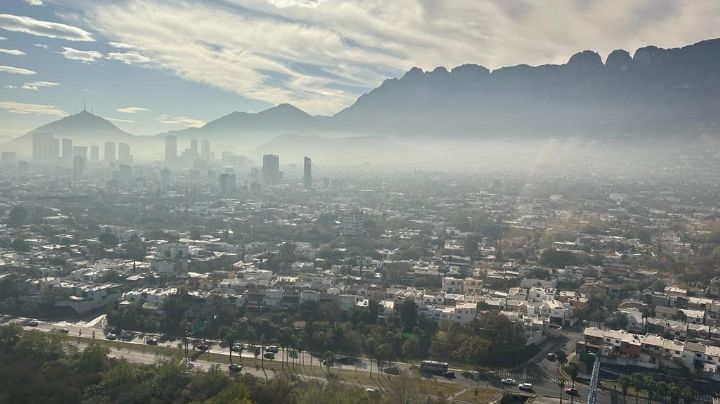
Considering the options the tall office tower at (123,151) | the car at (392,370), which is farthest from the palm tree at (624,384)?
the tall office tower at (123,151)

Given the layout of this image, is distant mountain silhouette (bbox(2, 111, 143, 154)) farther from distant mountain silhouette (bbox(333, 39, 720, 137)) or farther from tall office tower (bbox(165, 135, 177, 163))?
distant mountain silhouette (bbox(333, 39, 720, 137))

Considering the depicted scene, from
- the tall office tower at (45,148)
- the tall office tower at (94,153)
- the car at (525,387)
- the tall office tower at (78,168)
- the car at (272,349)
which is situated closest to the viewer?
the car at (525,387)

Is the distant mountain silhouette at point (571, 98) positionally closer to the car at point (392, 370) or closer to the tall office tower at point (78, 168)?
the tall office tower at point (78, 168)

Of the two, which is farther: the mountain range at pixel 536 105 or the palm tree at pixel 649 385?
the mountain range at pixel 536 105

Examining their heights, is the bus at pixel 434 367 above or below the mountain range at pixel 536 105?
below

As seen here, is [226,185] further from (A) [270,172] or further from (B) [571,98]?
(B) [571,98]

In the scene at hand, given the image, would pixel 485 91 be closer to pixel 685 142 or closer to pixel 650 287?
pixel 685 142

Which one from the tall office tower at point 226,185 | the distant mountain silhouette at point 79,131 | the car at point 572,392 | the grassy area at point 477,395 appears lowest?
the grassy area at point 477,395

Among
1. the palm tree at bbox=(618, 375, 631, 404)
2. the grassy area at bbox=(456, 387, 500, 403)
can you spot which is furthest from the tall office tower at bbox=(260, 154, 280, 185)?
the palm tree at bbox=(618, 375, 631, 404)
